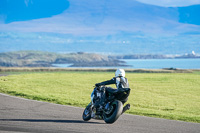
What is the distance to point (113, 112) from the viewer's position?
436 inches

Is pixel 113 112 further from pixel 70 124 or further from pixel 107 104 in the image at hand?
pixel 70 124

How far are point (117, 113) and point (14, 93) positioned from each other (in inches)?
473

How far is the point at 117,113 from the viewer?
35.7 ft

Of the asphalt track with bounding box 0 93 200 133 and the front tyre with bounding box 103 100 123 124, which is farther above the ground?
the front tyre with bounding box 103 100 123 124

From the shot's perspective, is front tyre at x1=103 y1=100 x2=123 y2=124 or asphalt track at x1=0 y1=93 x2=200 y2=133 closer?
asphalt track at x1=0 y1=93 x2=200 y2=133

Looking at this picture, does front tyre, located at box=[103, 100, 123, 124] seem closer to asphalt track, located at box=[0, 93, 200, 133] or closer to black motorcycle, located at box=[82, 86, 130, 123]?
black motorcycle, located at box=[82, 86, 130, 123]

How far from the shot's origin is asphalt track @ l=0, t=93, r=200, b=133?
10305 mm

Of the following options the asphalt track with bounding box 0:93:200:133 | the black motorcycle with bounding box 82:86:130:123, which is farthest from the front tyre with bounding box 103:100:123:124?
the asphalt track with bounding box 0:93:200:133

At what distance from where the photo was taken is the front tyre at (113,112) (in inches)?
427

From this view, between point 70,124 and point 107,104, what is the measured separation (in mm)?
1245

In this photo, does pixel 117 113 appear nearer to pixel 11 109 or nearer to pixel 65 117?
pixel 65 117

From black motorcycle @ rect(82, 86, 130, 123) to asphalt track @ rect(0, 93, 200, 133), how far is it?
0.23m

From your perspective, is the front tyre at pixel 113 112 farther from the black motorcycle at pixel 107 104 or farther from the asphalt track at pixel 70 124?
the asphalt track at pixel 70 124

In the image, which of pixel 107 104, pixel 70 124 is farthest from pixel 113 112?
pixel 70 124
